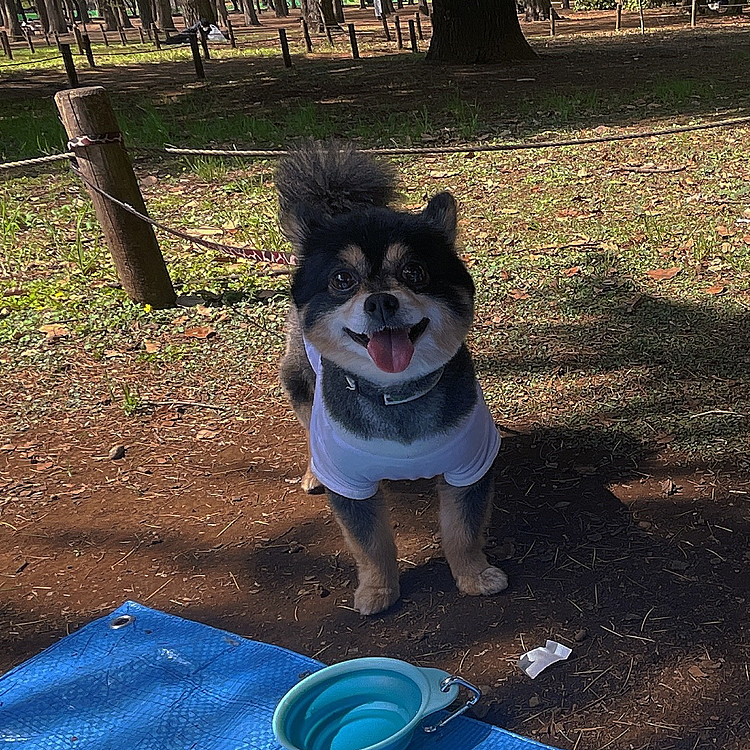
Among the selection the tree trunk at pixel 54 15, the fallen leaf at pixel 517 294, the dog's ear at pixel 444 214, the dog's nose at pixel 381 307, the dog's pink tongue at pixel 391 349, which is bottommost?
the fallen leaf at pixel 517 294

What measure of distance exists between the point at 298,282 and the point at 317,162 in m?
0.64

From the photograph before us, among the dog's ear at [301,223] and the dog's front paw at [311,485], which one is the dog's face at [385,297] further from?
the dog's front paw at [311,485]

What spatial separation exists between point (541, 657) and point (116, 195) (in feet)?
12.1

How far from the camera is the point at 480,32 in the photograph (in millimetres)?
14547

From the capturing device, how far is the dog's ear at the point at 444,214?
8.83 feet

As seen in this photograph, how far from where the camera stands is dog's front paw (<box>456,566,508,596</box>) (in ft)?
9.45

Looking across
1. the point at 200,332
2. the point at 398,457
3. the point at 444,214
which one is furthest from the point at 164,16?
the point at 398,457

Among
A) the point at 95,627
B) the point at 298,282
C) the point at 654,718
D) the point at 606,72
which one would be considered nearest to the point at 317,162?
the point at 298,282

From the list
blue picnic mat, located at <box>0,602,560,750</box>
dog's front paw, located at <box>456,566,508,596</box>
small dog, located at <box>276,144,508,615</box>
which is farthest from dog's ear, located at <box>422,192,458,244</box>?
blue picnic mat, located at <box>0,602,560,750</box>

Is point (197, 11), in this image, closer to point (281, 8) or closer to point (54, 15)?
point (54, 15)

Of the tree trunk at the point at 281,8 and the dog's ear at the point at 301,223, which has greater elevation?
the tree trunk at the point at 281,8

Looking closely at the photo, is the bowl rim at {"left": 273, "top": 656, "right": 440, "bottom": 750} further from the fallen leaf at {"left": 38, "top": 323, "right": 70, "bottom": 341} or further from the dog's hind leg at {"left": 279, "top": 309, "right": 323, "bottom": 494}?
the fallen leaf at {"left": 38, "top": 323, "right": 70, "bottom": 341}

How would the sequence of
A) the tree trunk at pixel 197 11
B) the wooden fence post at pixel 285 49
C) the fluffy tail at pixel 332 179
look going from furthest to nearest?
the tree trunk at pixel 197 11
the wooden fence post at pixel 285 49
the fluffy tail at pixel 332 179

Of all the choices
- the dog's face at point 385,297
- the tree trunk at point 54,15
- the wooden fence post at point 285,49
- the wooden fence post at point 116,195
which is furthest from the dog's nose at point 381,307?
the tree trunk at point 54,15
